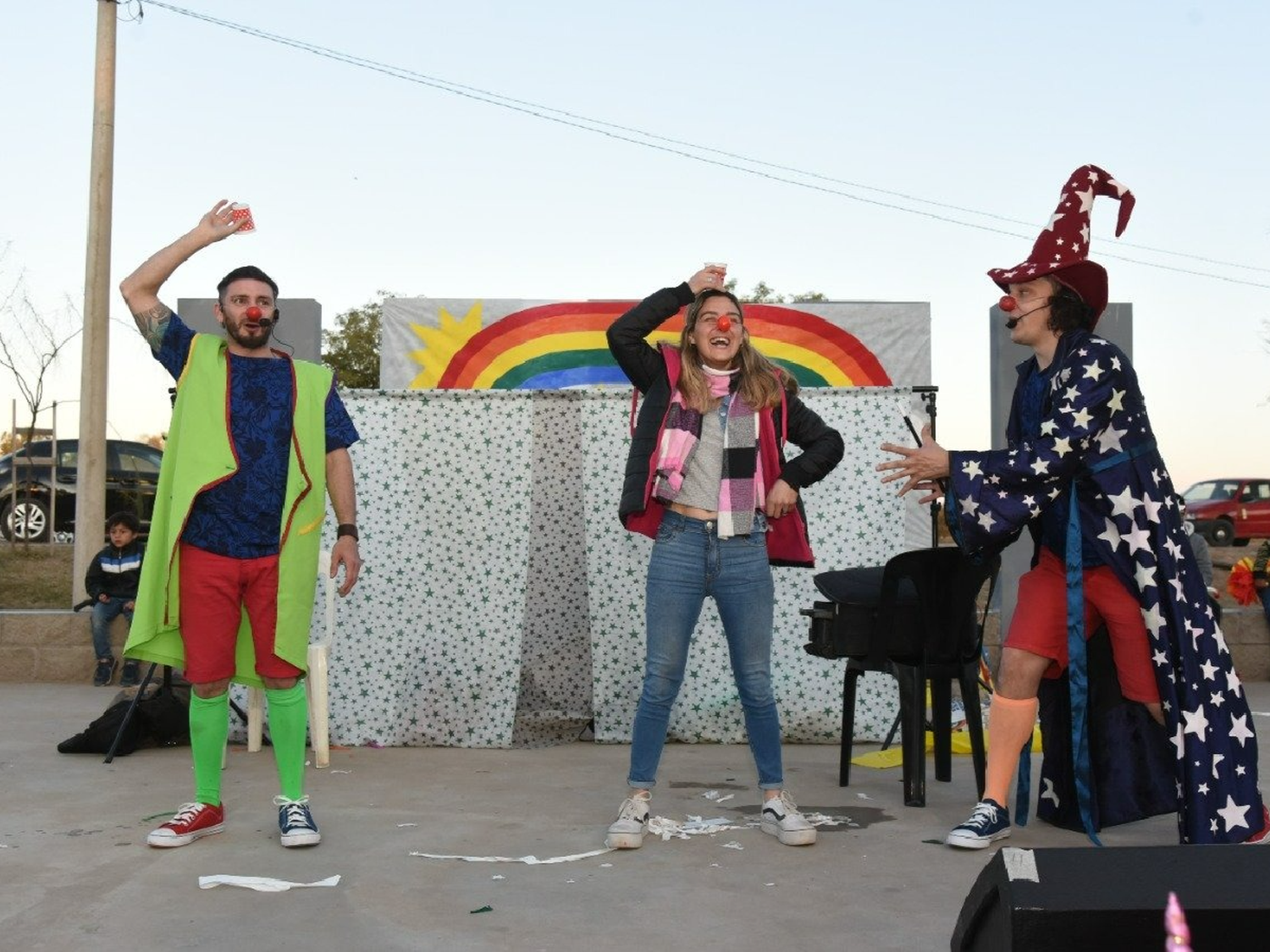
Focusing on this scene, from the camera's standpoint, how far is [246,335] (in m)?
4.58

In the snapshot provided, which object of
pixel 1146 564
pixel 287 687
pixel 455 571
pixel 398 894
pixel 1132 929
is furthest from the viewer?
pixel 455 571

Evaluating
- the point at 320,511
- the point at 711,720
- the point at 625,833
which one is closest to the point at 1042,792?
the point at 625,833

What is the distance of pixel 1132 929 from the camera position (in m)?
1.87

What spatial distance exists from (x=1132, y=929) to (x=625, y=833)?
2776 mm

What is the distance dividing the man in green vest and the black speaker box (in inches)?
118

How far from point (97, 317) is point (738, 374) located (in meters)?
8.69

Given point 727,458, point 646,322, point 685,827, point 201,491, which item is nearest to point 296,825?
point 201,491

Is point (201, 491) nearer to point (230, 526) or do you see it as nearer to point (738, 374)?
point (230, 526)

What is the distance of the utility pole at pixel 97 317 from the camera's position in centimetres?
1152

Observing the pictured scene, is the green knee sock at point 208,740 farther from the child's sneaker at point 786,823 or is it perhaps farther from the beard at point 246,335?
the child's sneaker at point 786,823

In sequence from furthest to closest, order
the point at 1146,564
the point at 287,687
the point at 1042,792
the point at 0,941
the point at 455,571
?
the point at 455,571 < the point at 1042,792 < the point at 287,687 < the point at 1146,564 < the point at 0,941

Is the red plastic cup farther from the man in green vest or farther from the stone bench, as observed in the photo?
the stone bench

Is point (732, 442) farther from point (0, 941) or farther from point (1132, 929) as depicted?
point (1132, 929)

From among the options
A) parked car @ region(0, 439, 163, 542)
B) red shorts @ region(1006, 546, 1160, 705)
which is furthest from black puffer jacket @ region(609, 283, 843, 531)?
parked car @ region(0, 439, 163, 542)
